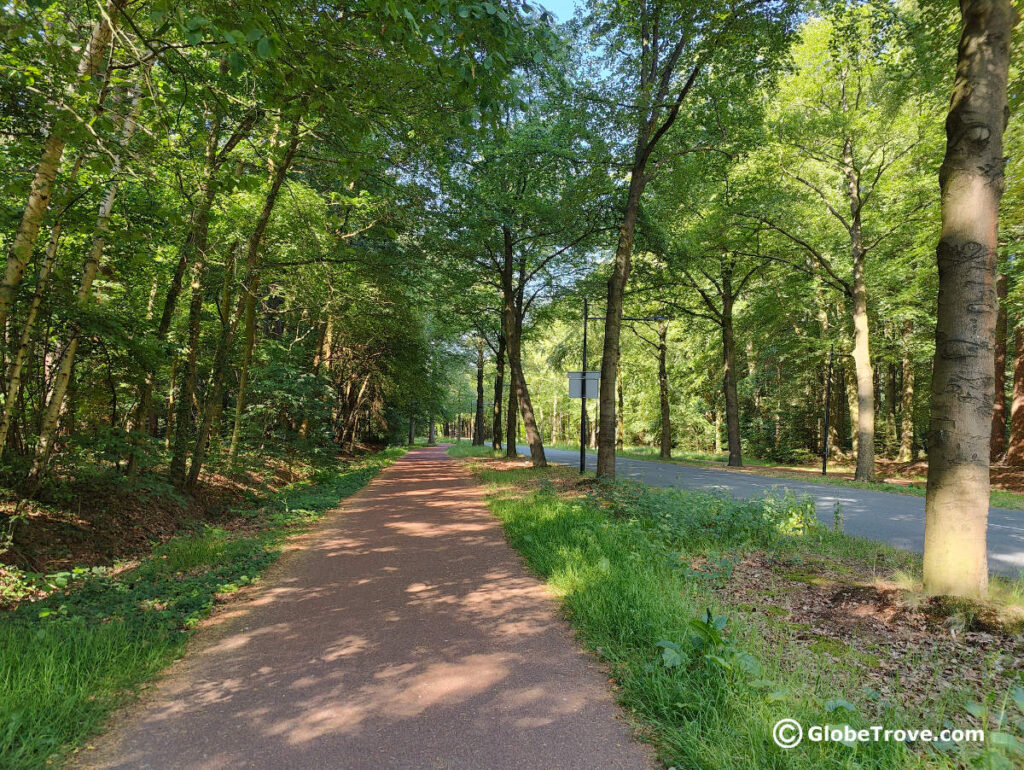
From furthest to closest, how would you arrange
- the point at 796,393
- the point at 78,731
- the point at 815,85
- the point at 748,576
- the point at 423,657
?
the point at 796,393
the point at 815,85
the point at 748,576
the point at 423,657
the point at 78,731

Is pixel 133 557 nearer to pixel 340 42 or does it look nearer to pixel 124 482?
pixel 124 482

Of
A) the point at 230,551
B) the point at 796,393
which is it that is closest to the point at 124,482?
the point at 230,551

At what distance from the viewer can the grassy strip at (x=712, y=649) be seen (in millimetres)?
2273

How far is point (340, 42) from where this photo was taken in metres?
3.80

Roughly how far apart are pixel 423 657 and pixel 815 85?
19.4 metres

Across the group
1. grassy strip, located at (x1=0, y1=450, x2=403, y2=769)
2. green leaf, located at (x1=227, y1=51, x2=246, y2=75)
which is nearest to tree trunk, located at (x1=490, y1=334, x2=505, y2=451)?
grassy strip, located at (x1=0, y1=450, x2=403, y2=769)

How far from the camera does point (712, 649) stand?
117 inches

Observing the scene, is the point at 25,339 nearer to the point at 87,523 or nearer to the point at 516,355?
the point at 87,523

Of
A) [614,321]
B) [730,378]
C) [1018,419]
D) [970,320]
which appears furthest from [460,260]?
[1018,419]

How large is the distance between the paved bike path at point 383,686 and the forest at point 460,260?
30cm

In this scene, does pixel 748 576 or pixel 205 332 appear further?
pixel 205 332

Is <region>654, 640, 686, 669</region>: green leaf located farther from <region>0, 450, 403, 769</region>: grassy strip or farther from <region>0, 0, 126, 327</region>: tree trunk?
<region>0, 0, 126, 327</region>: tree trunk

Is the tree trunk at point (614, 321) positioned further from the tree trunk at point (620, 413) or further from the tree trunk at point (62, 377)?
the tree trunk at point (620, 413)

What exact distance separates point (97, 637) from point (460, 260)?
42.6ft
